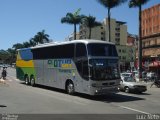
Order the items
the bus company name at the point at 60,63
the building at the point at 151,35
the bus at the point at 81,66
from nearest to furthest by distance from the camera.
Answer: the bus at the point at 81,66 → the bus company name at the point at 60,63 → the building at the point at 151,35

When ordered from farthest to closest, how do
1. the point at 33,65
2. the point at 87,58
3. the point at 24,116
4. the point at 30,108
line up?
the point at 33,65 → the point at 87,58 → the point at 30,108 → the point at 24,116

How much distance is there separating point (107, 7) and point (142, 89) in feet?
111

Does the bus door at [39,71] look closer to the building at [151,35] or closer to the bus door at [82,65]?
the bus door at [82,65]

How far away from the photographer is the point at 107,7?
57.7 m

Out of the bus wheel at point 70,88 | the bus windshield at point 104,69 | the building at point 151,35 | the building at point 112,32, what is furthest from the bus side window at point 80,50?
the building at point 112,32

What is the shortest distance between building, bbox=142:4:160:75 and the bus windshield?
42.8 meters

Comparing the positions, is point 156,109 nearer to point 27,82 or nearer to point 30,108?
point 30,108

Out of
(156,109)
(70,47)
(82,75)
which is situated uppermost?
(70,47)

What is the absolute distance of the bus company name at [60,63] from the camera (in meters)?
23.2

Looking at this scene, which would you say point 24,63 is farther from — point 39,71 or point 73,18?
point 73,18

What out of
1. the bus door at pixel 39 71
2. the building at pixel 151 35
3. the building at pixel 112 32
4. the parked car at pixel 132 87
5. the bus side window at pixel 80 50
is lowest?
the parked car at pixel 132 87

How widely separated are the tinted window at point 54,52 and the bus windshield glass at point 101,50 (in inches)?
85.3

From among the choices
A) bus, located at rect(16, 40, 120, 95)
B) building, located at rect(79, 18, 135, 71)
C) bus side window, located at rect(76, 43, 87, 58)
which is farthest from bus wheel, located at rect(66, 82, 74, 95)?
building, located at rect(79, 18, 135, 71)

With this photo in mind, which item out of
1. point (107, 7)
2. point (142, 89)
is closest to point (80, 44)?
point (142, 89)
